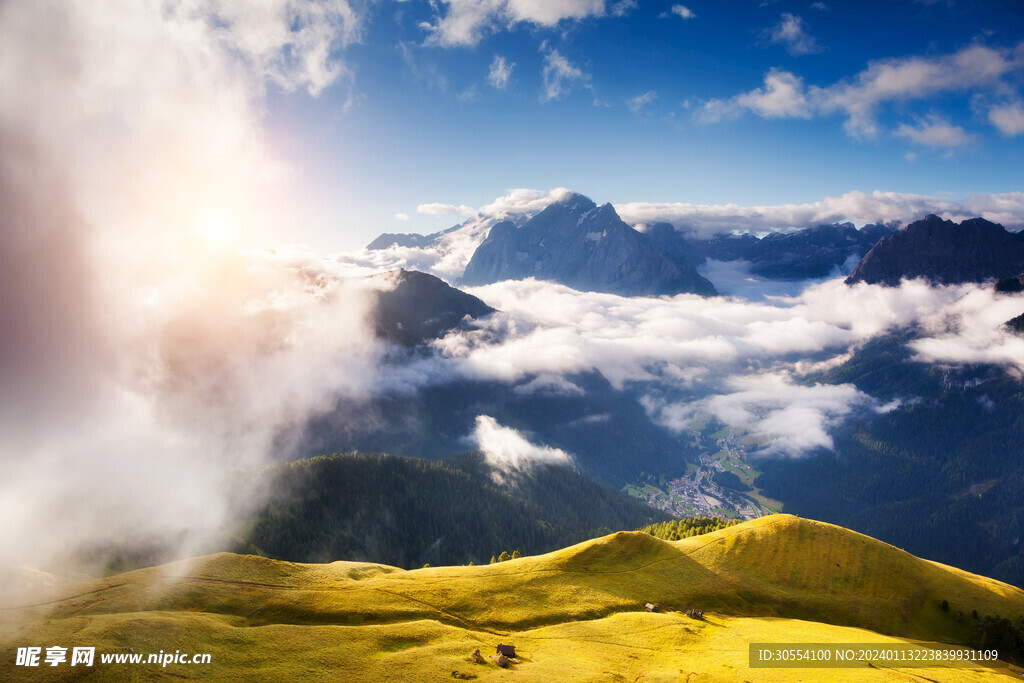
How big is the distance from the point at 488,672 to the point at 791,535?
428 feet

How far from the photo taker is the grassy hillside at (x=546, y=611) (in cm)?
6462

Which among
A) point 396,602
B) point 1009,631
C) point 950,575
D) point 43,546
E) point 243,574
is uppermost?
point 43,546

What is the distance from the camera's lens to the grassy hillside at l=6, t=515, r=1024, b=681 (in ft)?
212

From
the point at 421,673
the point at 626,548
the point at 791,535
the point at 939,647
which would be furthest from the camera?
the point at 791,535

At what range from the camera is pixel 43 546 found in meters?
168

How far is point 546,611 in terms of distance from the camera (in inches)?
3826

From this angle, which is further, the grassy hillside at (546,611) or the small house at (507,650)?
the small house at (507,650)

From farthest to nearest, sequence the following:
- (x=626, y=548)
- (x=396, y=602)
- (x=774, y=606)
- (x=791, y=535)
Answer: (x=791, y=535) < (x=626, y=548) < (x=774, y=606) < (x=396, y=602)

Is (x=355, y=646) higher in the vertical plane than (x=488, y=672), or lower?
higher

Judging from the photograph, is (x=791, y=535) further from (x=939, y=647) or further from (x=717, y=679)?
(x=717, y=679)

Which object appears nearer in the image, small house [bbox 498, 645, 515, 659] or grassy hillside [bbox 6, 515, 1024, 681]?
grassy hillside [bbox 6, 515, 1024, 681]

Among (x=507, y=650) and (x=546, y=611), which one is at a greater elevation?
(x=546, y=611)

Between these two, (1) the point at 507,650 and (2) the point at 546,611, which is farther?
(2) the point at 546,611

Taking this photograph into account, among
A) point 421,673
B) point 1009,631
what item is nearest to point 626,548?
point 421,673
